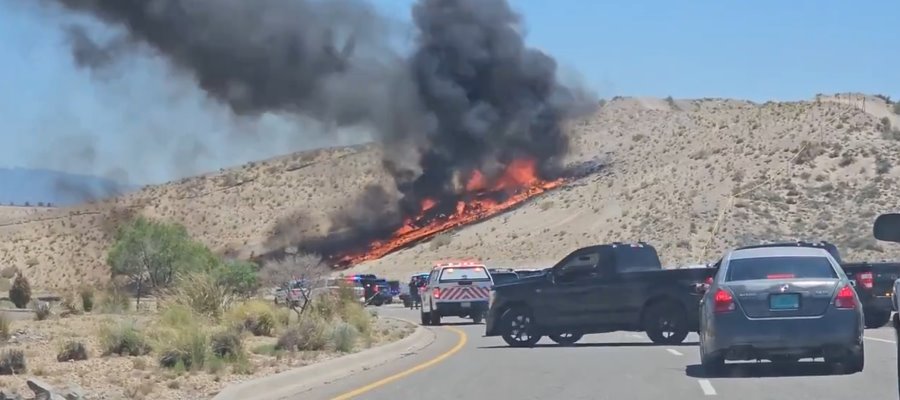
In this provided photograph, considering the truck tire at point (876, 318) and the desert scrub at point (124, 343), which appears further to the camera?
the truck tire at point (876, 318)

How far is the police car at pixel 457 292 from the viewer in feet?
127

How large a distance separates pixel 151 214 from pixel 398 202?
24.9 m

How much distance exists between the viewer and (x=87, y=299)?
46.8 m

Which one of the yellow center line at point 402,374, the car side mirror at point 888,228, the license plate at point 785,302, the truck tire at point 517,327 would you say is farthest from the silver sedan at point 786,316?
the truck tire at point 517,327

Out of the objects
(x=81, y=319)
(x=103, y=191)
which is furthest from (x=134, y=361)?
(x=103, y=191)

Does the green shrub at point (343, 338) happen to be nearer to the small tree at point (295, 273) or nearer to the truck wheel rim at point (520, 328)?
the truck wheel rim at point (520, 328)

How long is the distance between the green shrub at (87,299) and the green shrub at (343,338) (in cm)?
2204

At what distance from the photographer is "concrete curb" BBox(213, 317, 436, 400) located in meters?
17.2

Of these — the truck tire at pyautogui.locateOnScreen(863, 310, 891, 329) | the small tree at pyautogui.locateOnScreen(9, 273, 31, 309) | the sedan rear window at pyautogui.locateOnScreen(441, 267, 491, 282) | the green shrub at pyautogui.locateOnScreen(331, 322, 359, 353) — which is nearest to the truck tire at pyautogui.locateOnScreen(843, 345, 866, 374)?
the green shrub at pyautogui.locateOnScreen(331, 322, 359, 353)

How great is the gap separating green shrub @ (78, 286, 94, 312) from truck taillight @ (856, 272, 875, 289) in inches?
1061

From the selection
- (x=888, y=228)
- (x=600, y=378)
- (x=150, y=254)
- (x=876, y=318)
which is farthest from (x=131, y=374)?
(x=150, y=254)

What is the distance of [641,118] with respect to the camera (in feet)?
370

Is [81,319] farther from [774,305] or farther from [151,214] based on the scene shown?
[151,214]

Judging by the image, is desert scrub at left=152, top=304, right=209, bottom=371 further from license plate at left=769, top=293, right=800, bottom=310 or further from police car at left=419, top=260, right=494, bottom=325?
police car at left=419, top=260, right=494, bottom=325
